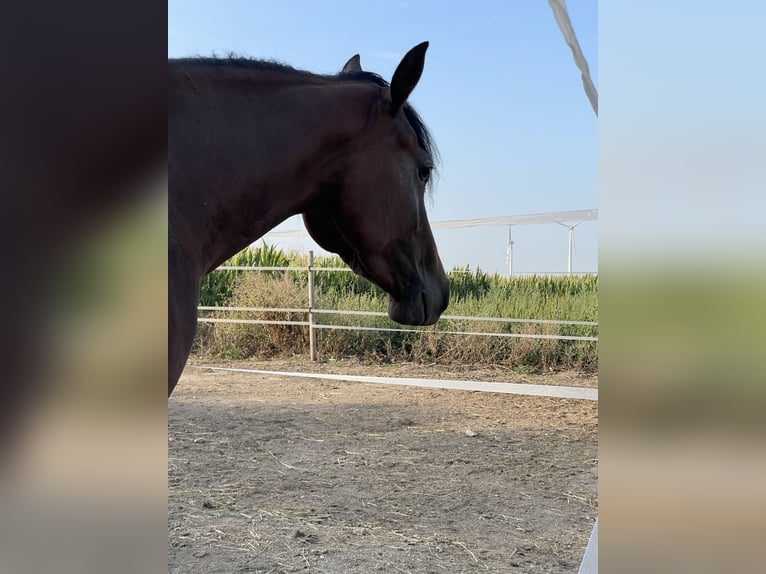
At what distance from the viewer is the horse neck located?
1.14 meters

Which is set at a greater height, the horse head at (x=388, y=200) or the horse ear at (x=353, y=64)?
the horse ear at (x=353, y=64)

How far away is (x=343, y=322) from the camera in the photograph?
6.73 metres

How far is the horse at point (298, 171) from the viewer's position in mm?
1129

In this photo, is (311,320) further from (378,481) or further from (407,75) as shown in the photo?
(407,75)

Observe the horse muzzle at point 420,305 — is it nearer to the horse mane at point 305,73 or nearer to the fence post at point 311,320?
the horse mane at point 305,73

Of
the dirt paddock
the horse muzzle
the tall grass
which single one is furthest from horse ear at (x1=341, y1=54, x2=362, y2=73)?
the tall grass

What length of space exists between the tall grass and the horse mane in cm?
461

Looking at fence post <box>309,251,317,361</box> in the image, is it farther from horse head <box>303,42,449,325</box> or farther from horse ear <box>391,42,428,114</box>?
horse ear <box>391,42,428,114</box>

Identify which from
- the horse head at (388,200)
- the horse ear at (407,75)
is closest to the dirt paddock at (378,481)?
the horse head at (388,200)

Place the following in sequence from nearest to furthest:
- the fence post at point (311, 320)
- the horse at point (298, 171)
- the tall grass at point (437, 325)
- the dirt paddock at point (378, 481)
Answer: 1. the horse at point (298, 171)
2. the dirt paddock at point (378, 481)
3. the tall grass at point (437, 325)
4. the fence post at point (311, 320)

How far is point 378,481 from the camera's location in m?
3.01
